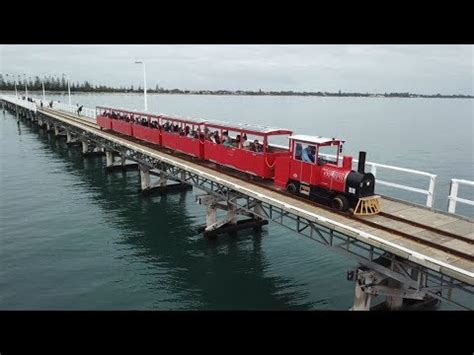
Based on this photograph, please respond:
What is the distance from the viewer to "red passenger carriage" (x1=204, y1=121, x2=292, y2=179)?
19.3m

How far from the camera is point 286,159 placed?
58.0 feet

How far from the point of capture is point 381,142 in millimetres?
63219

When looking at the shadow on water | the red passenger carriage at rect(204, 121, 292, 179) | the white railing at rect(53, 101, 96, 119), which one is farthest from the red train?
the white railing at rect(53, 101, 96, 119)

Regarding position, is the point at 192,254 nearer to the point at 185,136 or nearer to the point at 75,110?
the point at 185,136

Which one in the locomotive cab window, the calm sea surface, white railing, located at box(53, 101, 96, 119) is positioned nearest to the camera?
the locomotive cab window

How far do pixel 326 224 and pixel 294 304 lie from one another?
453 centimetres

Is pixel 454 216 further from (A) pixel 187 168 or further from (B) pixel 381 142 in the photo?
(B) pixel 381 142

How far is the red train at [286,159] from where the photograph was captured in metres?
14.7

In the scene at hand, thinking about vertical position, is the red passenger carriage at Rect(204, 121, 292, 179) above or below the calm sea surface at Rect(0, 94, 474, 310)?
above

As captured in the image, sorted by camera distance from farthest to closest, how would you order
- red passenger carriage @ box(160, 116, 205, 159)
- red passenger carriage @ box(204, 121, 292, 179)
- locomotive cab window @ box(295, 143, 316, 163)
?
red passenger carriage @ box(160, 116, 205, 159) < red passenger carriage @ box(204, 121, 292, 179) < locomotive cab window @ box(295, 143, 316, 163)

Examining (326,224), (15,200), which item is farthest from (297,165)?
(15,200)

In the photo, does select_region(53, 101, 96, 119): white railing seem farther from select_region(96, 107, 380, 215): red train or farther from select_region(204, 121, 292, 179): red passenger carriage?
select_region(204, 121, 292, 179): red passenger carriage

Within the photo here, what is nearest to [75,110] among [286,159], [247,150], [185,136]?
[185,136]

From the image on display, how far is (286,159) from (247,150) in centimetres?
314
